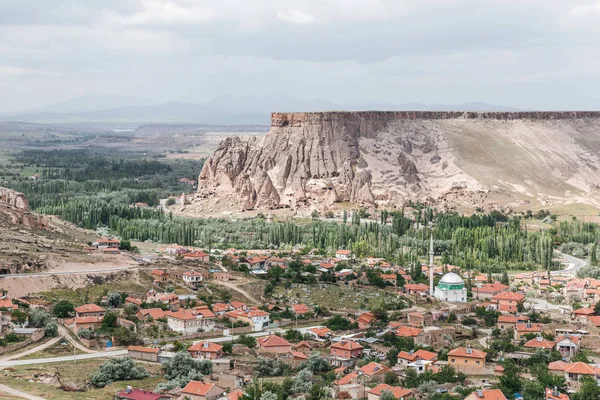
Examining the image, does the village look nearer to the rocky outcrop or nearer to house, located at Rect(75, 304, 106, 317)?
house, located at Rect(75, 304, 106, 317)

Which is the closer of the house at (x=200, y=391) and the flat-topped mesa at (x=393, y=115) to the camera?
the house at (x=200, y=391)

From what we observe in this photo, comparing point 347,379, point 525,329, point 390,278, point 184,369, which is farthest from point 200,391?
point 390,278

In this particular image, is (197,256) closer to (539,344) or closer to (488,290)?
(488,290)

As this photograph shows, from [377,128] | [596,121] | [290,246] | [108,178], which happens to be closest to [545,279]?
[290,246]

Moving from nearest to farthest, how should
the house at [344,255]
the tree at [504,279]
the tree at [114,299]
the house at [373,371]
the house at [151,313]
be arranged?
the house at [373,371], the house at [151,313], the tree at [114,299], the tree at [504,279], the house at [344,255]

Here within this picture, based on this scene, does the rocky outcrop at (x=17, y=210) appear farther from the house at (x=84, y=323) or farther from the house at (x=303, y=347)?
the house at (x=303, y=347)

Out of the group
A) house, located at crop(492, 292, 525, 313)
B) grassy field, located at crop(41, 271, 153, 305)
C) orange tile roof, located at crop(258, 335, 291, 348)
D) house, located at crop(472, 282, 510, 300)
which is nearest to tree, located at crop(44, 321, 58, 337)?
grassy field, located at crop(41, 271, 153, 305)

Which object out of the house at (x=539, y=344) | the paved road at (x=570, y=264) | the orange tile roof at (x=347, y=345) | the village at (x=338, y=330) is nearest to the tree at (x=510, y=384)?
the village at (x=338, y=330)
